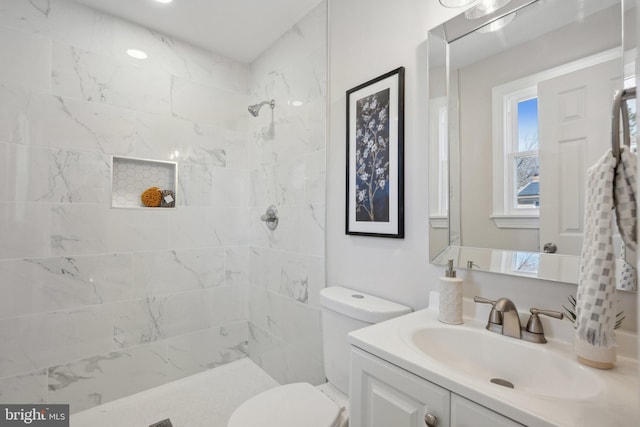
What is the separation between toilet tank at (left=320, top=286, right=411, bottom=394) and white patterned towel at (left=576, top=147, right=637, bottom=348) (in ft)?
2.02

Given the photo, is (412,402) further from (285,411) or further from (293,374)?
(293,374)

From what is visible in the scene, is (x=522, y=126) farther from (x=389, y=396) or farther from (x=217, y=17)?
(x=217, y=17)

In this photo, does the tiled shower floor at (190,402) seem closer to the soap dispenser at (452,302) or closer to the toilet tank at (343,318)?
the toilet tank at (343,318)

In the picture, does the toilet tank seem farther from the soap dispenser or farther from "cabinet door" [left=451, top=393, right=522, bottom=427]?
"cabinet door" [left=451, top=393, right=522, bottom=427]

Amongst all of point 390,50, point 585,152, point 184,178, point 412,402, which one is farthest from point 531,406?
point 184,178

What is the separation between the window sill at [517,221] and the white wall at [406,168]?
169 millimetres

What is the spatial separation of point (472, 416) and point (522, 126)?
85 cm

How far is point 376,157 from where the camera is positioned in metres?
1.43

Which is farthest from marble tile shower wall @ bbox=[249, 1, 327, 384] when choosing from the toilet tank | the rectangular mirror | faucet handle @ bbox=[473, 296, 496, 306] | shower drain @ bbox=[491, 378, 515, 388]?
shower drain @ bbox=[491, 378, 515, 388]

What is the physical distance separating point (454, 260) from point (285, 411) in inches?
32.9

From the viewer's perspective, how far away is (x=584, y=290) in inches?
28.4

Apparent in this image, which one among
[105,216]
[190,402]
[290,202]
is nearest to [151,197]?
[105,216]

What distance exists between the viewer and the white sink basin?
0.76 m

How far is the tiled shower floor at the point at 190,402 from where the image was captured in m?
1.71
